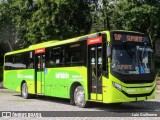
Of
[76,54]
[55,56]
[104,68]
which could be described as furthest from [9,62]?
[104,68]

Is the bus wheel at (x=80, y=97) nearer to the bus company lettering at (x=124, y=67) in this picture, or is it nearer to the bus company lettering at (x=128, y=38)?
the bus company lettering at (x=124, y=67)

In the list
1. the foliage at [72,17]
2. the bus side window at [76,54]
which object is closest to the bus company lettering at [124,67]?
the bus side window at [76,54]

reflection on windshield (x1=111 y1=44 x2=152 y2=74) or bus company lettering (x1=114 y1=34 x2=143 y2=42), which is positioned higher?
bus company lettering (x1=114 y1=34 x2=143 y2=42)

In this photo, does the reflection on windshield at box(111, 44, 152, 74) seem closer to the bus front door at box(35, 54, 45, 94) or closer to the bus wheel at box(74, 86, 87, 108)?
the bus wheel at box(74, 86, 87, 108)

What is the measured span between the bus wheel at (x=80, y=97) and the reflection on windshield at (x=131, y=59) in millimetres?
2415

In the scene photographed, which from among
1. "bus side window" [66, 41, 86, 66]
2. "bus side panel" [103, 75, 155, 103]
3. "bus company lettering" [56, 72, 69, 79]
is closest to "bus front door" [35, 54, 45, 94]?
"bus company lettering" [56, 72, 69, 79]

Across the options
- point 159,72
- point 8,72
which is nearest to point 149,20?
point 159,72

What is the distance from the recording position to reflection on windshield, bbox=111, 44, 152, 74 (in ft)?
49.3

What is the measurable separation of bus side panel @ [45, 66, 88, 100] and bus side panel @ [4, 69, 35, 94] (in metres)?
2.15

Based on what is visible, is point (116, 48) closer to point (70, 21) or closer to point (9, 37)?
point (70, 21)

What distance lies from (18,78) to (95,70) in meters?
9.51

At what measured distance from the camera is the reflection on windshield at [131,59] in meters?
15.0

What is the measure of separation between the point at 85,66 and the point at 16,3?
87.4ft

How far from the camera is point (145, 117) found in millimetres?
13367
